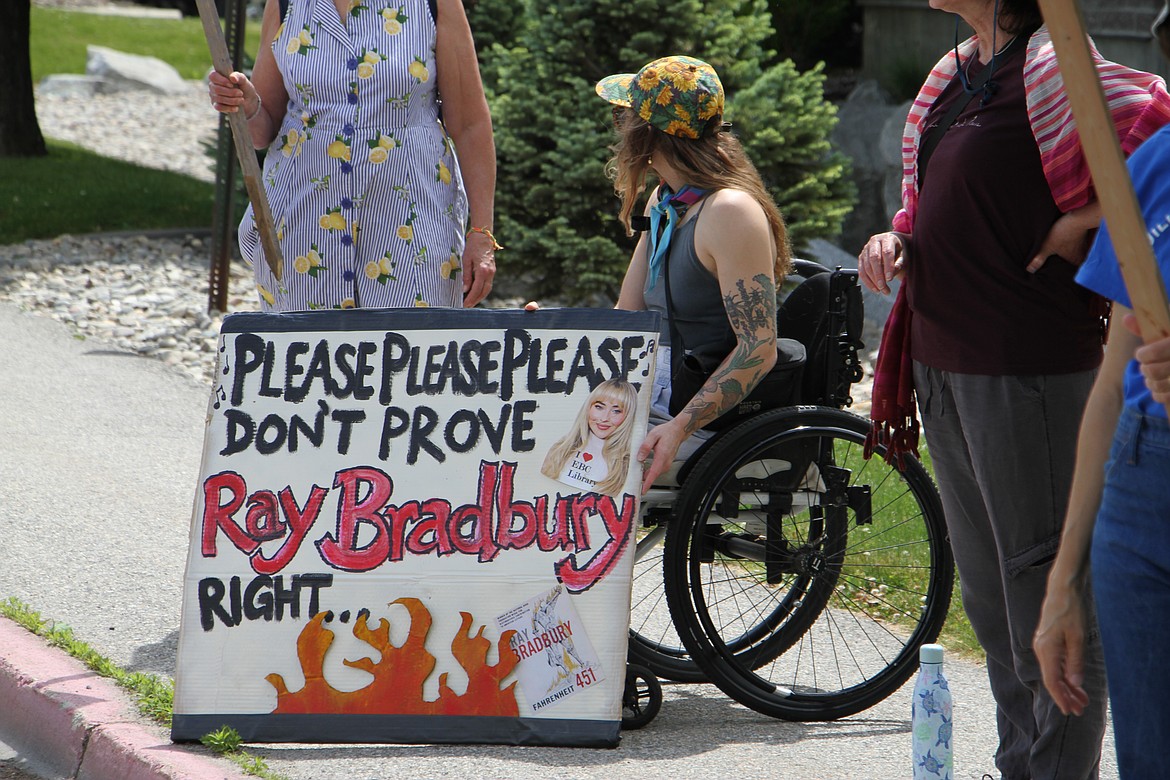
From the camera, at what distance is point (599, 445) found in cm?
340

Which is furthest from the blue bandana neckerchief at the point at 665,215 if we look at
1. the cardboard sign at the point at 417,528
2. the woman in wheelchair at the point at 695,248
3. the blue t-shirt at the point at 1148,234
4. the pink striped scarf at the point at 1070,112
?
the blue t-shirt at the point at 1148,234

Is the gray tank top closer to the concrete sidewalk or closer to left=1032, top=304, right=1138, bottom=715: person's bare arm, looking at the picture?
the concrete sidewalk

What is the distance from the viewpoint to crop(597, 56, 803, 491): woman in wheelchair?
134 inches

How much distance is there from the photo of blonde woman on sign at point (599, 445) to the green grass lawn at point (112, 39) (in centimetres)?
1889

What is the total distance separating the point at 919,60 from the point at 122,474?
29.2 feet

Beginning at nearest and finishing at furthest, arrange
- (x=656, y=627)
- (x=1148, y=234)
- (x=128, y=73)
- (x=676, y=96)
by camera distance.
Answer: (x=1148, y=234)
(x=676, y=96)
(x=656, y=627)
(x=128, y=73)

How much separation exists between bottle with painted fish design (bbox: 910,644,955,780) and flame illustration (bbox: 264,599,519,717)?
0.96m

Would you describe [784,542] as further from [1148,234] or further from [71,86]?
[71,86]

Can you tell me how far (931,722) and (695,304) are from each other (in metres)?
1.23

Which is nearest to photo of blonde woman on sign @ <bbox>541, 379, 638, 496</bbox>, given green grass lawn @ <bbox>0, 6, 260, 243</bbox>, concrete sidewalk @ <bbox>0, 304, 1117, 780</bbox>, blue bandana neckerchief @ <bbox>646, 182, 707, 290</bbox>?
blue bandana neckerchief @ <bbox>646, 182, 707, 290</bbox>

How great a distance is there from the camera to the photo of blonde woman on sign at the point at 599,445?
339 centimetres

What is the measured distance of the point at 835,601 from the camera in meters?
4.52

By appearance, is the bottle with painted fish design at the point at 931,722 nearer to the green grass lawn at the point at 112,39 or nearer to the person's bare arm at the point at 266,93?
the person's bare arm at the point at 266,93

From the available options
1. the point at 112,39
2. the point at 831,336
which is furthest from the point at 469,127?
the point at 112,39
